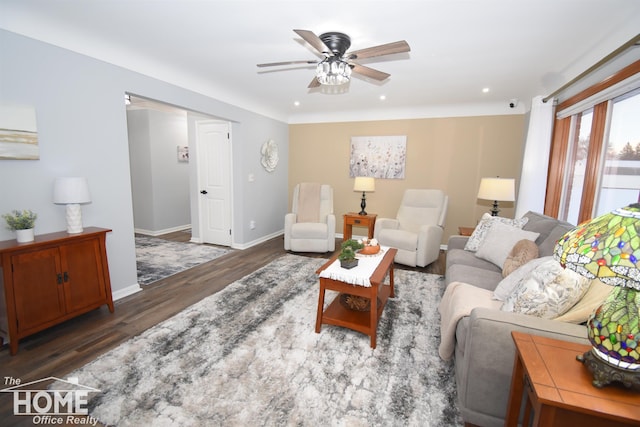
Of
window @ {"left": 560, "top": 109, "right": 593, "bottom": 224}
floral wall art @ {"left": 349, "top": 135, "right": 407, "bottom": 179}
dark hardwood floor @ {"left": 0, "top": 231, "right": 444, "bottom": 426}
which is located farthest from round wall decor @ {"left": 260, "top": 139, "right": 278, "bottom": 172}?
window @ {"left": 560, "top": 109, "right": 593, "bottom": 224}

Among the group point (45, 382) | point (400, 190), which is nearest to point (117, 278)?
point (45, 382)

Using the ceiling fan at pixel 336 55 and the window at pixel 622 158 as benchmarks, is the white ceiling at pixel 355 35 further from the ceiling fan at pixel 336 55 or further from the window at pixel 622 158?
the window at pixel 622 158

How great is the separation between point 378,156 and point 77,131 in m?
3.99

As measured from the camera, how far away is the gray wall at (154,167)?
17.3 feet

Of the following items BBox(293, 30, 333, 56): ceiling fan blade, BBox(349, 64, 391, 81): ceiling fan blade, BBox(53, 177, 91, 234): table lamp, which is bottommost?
BBox(53, 177, 91, 234): table lamp

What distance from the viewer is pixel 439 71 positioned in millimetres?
2957

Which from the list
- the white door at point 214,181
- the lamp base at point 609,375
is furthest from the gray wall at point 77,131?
the lamp base at point 609,375

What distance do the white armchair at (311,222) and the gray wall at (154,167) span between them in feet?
8.85

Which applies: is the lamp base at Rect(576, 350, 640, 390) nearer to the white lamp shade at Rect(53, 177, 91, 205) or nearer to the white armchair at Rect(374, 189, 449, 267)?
the white armchair at Rect(374, 189, 449, 267)

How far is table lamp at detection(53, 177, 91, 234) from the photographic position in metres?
2.16

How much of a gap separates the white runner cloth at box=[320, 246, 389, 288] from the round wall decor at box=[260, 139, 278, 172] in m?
A: 2.94

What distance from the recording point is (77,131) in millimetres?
2363

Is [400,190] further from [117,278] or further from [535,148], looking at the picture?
[117,278]

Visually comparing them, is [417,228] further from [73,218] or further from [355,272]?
[73,218]
